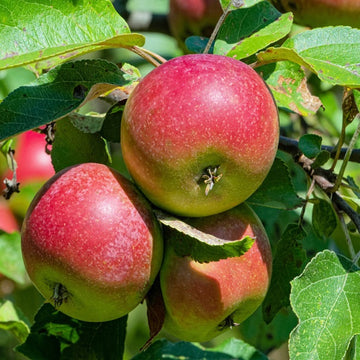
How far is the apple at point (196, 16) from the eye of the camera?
1.81 metres

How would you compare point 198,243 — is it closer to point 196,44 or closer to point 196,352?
point 196,44

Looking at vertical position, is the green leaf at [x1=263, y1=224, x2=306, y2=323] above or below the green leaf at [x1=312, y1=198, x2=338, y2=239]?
below

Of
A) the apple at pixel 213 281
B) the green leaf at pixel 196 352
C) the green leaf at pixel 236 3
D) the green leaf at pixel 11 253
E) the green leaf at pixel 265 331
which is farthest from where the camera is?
the green leaf at pixel 265 331

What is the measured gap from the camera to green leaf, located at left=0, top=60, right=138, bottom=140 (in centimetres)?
96

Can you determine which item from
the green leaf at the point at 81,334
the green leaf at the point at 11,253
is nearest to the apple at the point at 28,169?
the green leaf at the point at 11,253

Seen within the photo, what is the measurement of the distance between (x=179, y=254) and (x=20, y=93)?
1.04 feet

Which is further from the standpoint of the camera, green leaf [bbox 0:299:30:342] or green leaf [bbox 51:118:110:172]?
green leaf [bbox 0:299:30:342]

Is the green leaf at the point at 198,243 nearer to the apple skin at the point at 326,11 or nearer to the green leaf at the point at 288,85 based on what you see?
the green leaf at the point at 288,85

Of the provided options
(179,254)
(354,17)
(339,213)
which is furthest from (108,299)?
(354,17)

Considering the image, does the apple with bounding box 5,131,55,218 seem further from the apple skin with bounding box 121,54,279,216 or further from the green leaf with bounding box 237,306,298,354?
the apple skin with bounding box 121,54,279,216

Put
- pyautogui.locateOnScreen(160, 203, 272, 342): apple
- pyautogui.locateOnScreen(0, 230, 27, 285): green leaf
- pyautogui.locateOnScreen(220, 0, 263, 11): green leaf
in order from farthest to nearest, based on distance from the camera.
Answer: pyautogui.locateOnScreen(0, 230, 27, 285): green leaf → pyautogui.locateOnScreen(220, 0, 263, 11): green leaf → pyautogui.locateOnScreen(160, 203, 272, 342): apple

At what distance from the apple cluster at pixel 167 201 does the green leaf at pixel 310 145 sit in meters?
0.23

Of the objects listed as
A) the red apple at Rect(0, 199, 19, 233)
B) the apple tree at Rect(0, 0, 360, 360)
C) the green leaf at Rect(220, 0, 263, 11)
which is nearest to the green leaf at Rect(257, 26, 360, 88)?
the apple tree at Rect(0, 0, 360, 360)

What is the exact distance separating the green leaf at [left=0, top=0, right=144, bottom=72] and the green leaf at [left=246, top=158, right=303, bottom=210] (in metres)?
0.31
